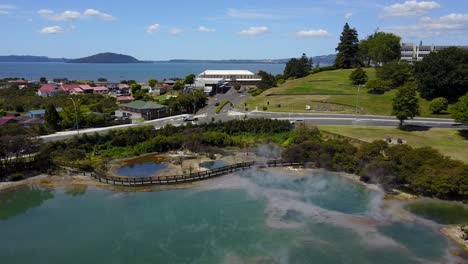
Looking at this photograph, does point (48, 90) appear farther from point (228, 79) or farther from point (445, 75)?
point (445, 75)

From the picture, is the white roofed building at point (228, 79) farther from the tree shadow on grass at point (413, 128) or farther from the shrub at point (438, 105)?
the tree shadow on grass at point (413, 128)

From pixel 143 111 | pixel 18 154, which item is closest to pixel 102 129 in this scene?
pixel 143 111

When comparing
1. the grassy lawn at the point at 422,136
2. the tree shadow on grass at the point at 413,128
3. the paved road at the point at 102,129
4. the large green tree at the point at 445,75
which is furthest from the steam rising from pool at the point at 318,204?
the large green tree at the point at 445,75

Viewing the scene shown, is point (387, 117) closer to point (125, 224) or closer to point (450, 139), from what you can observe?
point (450, 139)

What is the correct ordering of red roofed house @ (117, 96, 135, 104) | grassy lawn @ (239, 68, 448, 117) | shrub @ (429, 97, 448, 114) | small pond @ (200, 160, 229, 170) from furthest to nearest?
red roofed house @ (117, 96, 135, 104) < grassy lawn @ (239, 68, 448, 117) < shrub @ (429, 97, 448, 114) < small pond @ (200, 160, 229, 170)

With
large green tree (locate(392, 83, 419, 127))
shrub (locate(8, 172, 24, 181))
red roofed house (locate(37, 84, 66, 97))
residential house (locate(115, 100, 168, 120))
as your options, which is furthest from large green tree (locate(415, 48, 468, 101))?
red roofed house (locate(37, 84, 66, 97))

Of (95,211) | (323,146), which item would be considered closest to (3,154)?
(95,211)

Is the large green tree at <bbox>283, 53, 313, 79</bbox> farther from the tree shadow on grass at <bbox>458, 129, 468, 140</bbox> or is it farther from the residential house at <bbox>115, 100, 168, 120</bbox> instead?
the tree shadow on grass at <bbox>458, 129, 468, 140</bbox>

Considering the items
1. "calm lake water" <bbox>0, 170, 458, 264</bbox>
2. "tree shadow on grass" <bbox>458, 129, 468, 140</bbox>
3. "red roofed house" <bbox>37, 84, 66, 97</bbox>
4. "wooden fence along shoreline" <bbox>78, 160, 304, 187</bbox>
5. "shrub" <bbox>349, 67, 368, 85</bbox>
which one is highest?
"shrub" <bbox>349, 67, 368, 85</bbox>
